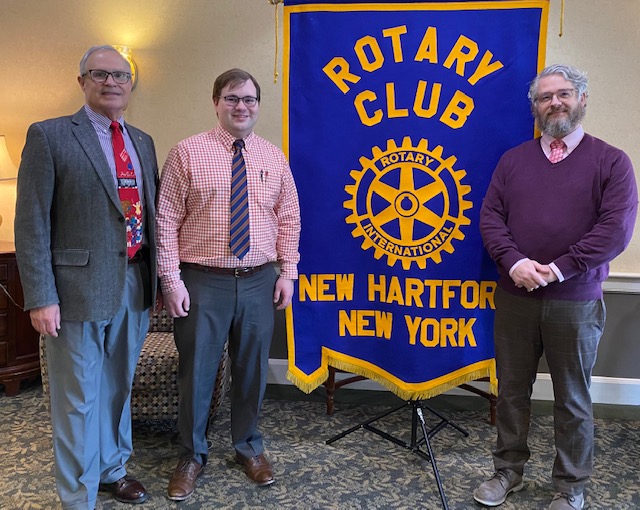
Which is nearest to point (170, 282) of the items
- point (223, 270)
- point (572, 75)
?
point (223, 270)

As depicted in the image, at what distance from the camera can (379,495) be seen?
2053mm

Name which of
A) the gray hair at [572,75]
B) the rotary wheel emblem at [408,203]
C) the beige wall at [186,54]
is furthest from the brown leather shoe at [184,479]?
the gray hair at [572,75]

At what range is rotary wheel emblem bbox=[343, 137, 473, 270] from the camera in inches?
85.0

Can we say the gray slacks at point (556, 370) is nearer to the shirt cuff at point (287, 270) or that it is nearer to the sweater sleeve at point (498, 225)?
the sweater sleeve at point (498, 225)

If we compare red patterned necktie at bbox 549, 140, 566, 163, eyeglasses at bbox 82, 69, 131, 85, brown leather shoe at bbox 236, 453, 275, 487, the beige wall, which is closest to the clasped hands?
red patterned necktie at bbox 549, 140, 566, 163

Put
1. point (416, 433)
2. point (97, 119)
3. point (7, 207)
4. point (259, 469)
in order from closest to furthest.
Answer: point (97, 119) < point (259, 469) < point (416, 433) < point (7, 207)

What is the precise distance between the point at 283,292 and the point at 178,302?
425 millimetres

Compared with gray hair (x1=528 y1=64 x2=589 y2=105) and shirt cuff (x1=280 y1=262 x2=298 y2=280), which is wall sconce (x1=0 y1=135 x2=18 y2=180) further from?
gray hair (x1=528 y1=64 x2=589 y2=105)

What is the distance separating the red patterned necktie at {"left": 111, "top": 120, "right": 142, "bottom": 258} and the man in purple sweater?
4.06ft

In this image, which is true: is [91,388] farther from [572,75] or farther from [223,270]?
[572,75]

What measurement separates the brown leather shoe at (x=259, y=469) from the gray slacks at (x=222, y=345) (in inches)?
1.1

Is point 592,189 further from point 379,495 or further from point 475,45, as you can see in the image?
point 379,495

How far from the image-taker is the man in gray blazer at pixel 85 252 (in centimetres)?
164

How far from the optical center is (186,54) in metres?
2.96
